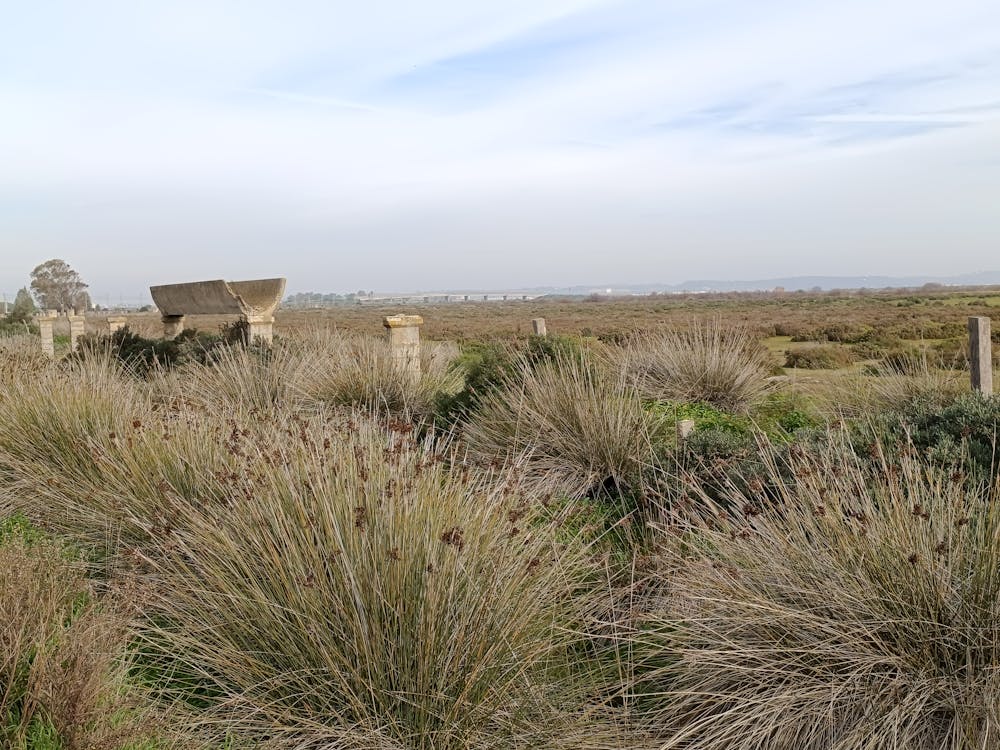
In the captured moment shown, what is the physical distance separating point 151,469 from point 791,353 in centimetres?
1636

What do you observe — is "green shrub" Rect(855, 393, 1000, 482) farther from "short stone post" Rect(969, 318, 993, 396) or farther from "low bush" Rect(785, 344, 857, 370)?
"low bush" Rect(785, 344, 857, 370)

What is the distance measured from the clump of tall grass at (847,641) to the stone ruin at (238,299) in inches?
370

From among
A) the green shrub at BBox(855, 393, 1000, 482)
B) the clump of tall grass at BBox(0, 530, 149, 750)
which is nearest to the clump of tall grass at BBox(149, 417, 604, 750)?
the clump of tall grass at BBox(0, 530, 149, 750)

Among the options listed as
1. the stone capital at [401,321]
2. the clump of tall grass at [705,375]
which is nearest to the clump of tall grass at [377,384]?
the stone capital at [401,321]

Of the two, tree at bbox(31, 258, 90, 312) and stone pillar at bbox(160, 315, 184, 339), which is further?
tree at bbox(31, 258, 90, 312)

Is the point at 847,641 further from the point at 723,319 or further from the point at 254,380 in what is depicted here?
the point at 723,319

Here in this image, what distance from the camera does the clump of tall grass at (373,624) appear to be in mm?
2721

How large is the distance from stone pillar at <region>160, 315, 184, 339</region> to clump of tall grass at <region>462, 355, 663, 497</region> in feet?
36.2

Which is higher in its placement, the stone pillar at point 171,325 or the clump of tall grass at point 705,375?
the stone pillar at point 171,325

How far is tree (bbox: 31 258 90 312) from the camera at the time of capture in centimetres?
7281

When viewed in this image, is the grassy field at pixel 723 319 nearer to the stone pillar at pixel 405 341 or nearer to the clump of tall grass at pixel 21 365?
the stone pillar at pixel 405 341

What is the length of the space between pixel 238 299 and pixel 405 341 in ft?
12.5

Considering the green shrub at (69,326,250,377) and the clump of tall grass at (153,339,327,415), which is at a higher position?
the green shrub at (69,326,250,377)

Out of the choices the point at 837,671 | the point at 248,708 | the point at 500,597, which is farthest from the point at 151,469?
the point at 837,671
